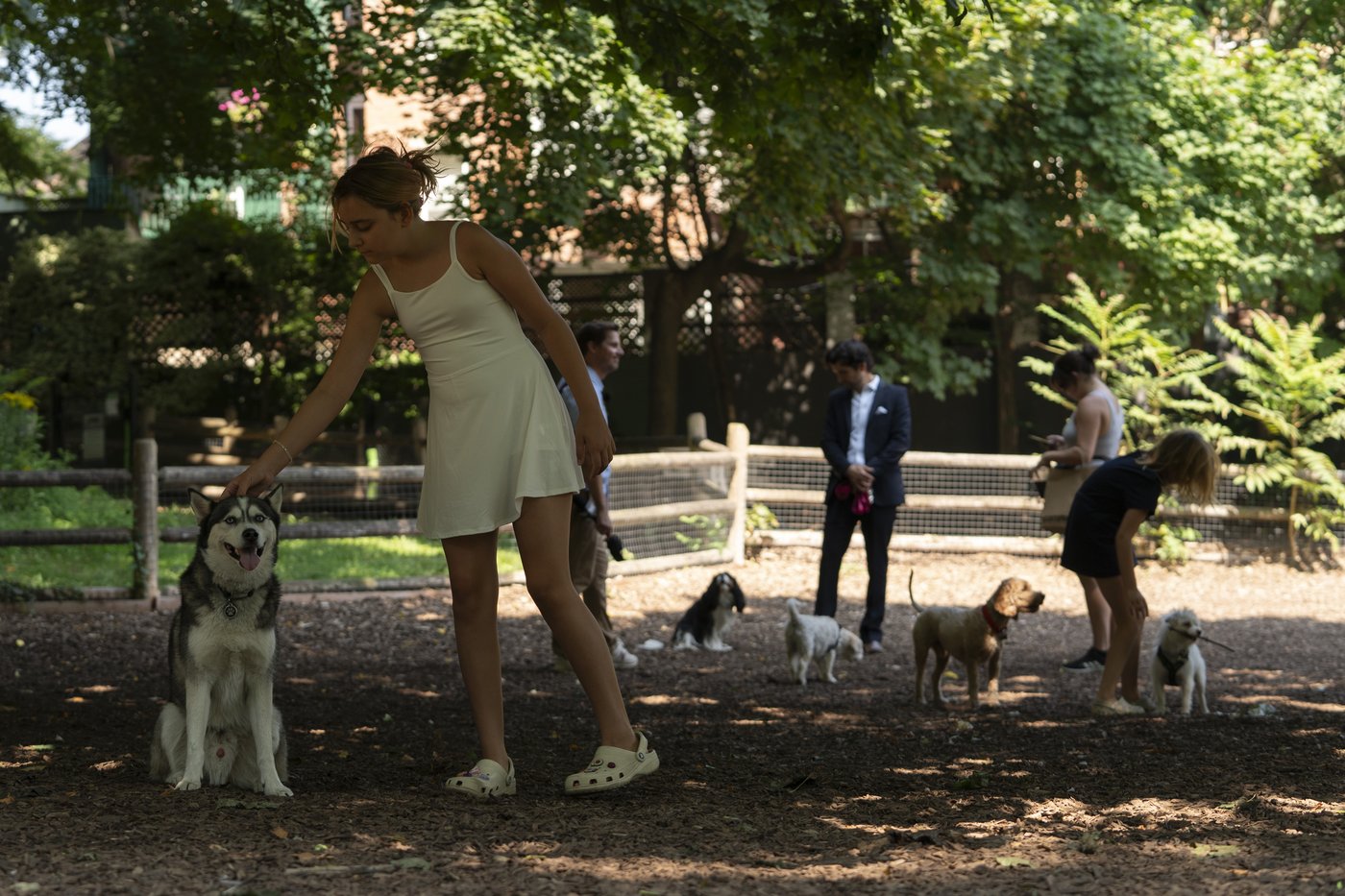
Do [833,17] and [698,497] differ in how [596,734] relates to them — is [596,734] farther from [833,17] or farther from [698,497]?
[698,497]

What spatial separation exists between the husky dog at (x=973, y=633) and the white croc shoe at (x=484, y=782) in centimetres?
327

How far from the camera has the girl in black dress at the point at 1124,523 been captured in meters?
7.20

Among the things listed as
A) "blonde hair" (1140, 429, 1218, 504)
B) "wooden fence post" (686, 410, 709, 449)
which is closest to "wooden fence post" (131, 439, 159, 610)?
"wooden fence post" (686, 410, 709, 449)

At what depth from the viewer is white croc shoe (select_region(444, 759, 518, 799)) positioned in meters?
5.12

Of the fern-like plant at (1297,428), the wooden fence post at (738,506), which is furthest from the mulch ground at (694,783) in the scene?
the fern-like plant at (1297,428)

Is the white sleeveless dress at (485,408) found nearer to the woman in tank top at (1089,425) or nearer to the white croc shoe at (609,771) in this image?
the white croc shoe at (609,771)

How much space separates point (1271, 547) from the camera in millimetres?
15109

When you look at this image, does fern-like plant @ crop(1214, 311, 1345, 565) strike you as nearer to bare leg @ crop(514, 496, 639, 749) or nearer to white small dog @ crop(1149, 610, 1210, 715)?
white small dog @ crop(1149, 610, 1210, 715)

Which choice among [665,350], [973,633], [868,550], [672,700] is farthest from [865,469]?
[665,350]

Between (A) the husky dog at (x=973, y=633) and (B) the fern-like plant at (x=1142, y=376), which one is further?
(B) the fern-like plant at (x=1142, y=376)

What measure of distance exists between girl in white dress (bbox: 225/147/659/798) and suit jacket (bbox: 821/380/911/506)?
495cm

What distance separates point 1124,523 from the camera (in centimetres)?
725

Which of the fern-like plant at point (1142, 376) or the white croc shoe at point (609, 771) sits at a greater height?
the fern-like plant at point (1142, 376)

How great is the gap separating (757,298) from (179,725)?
1654 centimetres
